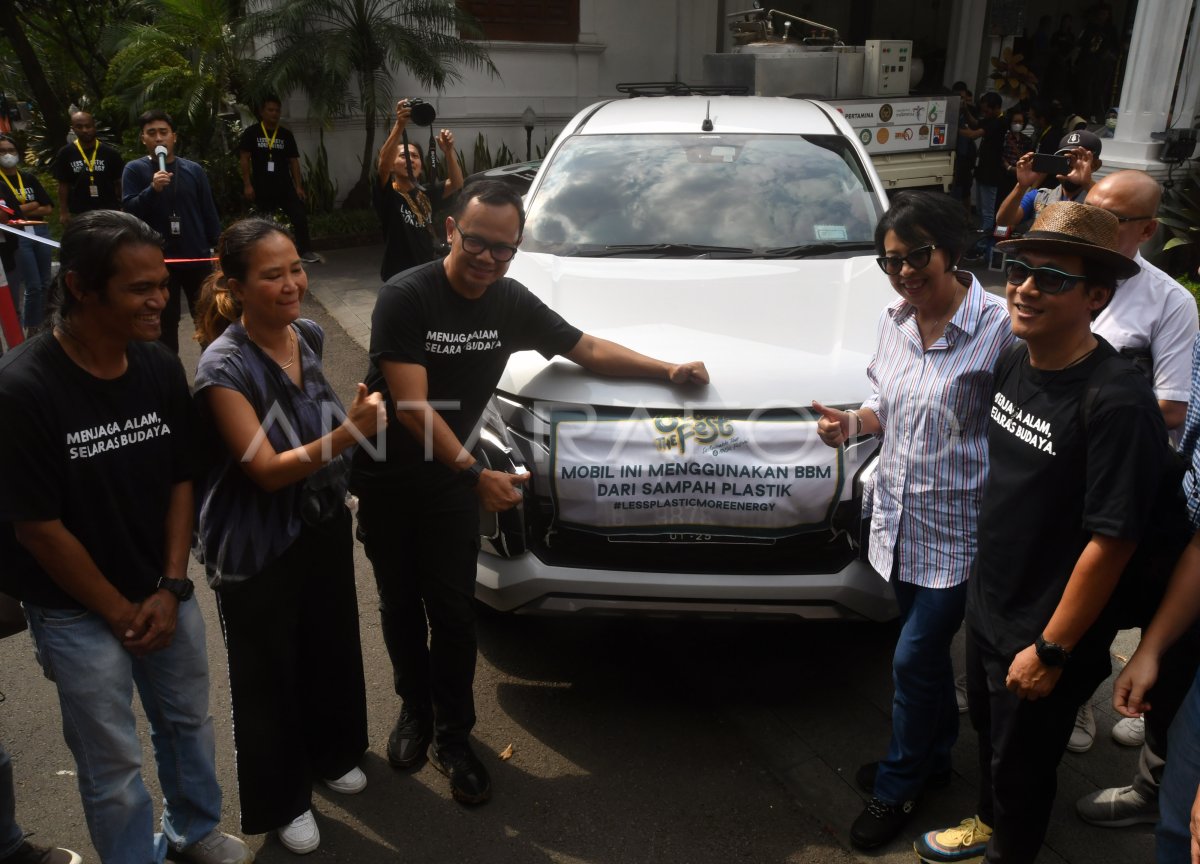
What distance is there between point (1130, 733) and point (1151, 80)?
8.92 meters

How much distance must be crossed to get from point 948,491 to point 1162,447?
639mm

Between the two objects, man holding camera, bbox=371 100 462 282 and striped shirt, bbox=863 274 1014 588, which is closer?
striped shirt, bbox=863 274 1014 588

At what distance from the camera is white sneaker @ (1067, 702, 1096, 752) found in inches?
128

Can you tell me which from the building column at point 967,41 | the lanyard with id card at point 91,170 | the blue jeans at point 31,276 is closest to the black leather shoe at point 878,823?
the blue jeans at point 31,276

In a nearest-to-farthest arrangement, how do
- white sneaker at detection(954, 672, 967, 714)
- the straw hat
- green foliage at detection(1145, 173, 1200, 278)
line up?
the straw hat
white sneaker at detection(954, 672, 967, 714)
green foliage at detection(1145, 173, 1200, 278)

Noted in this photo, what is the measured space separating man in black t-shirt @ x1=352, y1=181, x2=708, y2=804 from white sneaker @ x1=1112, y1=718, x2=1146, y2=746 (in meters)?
1.86

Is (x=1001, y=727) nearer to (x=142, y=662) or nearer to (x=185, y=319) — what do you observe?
(x=142, y=662)

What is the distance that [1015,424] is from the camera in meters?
2.26

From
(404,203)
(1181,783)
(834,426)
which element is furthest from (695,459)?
(404,203)

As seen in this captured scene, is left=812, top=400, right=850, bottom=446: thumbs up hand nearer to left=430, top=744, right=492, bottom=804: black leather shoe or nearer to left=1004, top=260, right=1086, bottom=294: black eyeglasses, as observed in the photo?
left=1004, top=260, right=1086, bottom=294: black eyeglasses

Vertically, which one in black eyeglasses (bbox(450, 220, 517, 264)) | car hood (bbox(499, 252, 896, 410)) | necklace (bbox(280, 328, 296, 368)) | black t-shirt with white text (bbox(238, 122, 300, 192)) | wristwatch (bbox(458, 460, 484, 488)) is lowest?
black t-shirt with white text (bbox(238, 122, 300, 192))

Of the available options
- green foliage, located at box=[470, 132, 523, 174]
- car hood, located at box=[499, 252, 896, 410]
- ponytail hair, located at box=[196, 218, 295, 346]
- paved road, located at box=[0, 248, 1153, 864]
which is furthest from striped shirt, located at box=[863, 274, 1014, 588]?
green foliage, located at box=[470, 132, 523, 174]

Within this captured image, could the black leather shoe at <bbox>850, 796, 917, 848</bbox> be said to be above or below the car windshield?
below

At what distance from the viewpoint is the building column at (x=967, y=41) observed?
636 inches
